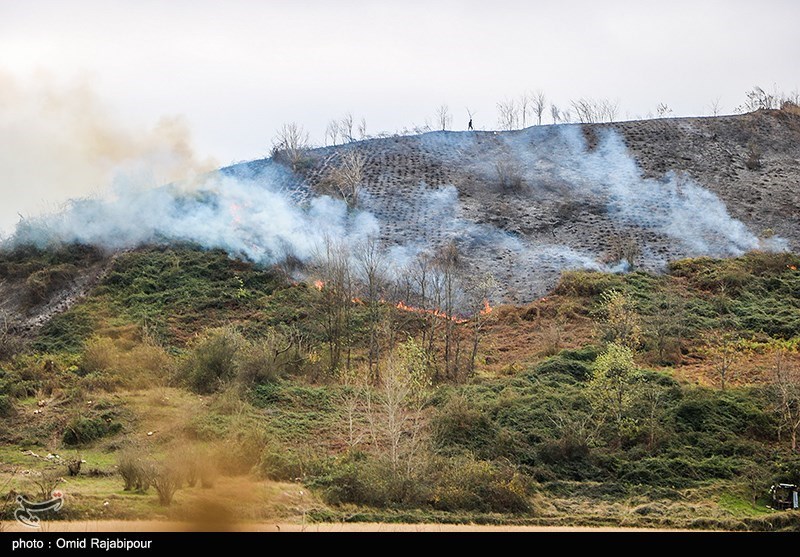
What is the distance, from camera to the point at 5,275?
44750 mm

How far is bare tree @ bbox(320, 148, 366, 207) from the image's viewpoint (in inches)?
2093

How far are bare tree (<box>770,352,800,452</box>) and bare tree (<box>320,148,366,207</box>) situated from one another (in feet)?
92.4

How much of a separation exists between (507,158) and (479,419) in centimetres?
3329

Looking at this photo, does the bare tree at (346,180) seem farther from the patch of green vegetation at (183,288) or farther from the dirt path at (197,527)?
the dirt path at (197,527)

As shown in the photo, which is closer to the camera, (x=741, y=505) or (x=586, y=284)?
(x=741, y=505)

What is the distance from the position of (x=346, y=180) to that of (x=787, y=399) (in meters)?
31.5

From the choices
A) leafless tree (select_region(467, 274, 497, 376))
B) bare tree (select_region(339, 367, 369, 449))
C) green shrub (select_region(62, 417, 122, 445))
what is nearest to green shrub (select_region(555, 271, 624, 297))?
leafless tree (select_region(467, 274, 497, 376))

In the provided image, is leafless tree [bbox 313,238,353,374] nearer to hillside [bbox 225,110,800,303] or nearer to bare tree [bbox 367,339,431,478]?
bare tree [bbox 367,339,431,478]

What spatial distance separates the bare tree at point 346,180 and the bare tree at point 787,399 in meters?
28.2

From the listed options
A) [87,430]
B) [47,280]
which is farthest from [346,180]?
[87,430]

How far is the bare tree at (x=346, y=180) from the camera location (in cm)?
5316

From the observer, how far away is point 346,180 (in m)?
53.9

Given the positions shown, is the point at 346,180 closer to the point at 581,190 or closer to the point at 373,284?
the point at 581,190

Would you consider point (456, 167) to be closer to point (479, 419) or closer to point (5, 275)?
point (5, 275)
